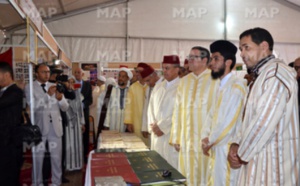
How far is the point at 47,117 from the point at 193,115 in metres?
1.75

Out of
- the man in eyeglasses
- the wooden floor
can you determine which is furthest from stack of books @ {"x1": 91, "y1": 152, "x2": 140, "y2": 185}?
the wooden floor

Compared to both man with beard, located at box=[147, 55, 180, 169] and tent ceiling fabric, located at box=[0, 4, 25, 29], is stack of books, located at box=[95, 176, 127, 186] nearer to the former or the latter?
man with beard, located at box=[147, 55, 180, 169]

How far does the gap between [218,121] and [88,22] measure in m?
7.33

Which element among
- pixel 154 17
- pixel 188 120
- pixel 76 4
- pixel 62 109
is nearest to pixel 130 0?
pixel 154 17

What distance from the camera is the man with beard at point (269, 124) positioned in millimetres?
1588

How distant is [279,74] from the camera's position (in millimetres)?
1603

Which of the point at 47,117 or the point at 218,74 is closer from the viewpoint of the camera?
the point at 218,74

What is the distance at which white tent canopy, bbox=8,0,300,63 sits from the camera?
28.8 ft

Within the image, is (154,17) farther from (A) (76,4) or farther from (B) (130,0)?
(A) (76,4)

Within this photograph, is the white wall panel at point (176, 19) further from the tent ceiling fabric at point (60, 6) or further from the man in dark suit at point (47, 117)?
the man in dark suit at point (47, 117)

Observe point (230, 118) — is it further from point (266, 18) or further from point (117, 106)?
point (266, 18)

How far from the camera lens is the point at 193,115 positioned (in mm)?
2740

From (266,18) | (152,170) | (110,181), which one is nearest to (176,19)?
(266,18)

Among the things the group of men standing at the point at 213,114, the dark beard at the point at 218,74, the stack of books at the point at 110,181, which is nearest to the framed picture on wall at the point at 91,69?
the group of men standing at the point at 213,114
